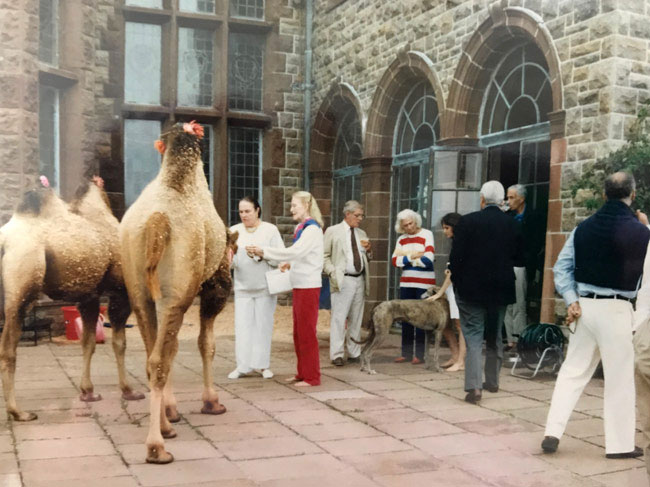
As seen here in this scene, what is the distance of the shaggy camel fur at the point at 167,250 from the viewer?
11.5ft

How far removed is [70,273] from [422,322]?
10.3 ft

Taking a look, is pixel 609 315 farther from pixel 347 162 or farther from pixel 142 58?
pixel 347 162

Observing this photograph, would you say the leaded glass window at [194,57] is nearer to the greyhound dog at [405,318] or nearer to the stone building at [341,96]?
the stone building at [341,96]

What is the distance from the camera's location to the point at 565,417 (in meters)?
3.78

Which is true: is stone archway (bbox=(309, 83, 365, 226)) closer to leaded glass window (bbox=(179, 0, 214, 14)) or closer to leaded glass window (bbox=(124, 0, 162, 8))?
leaded glass window (bbox=(179, 0, 214, 14))

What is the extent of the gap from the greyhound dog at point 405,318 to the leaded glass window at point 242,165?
515 cm

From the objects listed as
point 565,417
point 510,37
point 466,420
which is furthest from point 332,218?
point 565,417

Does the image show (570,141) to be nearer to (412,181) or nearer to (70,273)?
(412,181)

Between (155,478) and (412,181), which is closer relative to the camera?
(155,478)

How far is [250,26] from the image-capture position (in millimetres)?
6641

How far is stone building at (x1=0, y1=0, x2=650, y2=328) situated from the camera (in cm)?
611

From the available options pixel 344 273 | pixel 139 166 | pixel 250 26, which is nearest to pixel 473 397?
pixel 344 273

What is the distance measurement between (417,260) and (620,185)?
Answer: 3.08m

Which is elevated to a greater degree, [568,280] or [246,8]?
[246,8]
